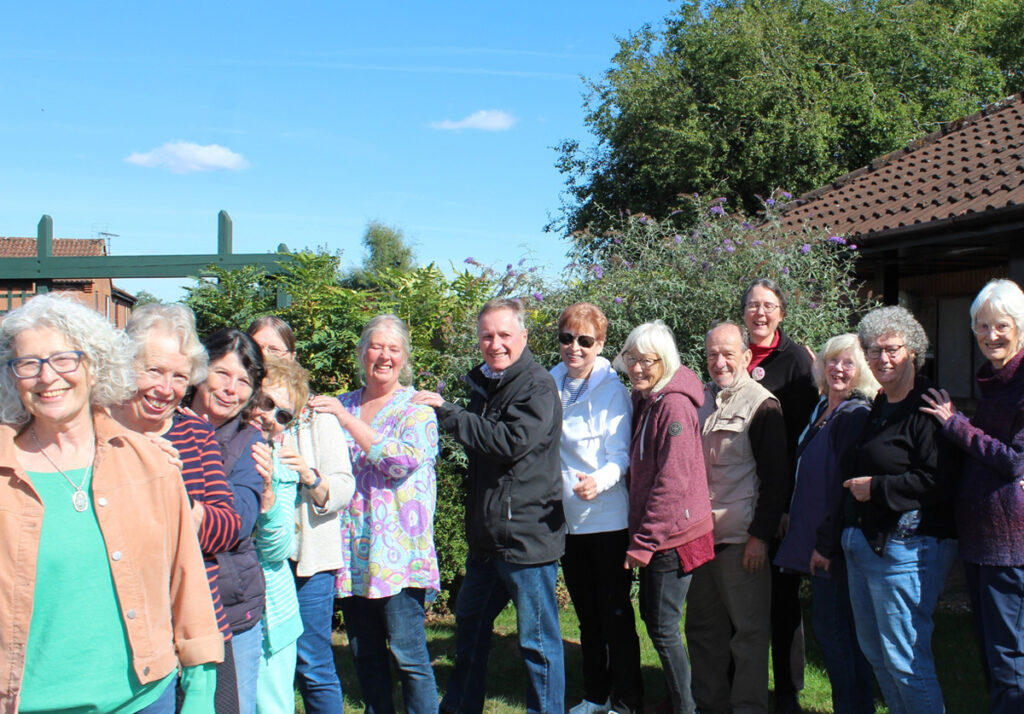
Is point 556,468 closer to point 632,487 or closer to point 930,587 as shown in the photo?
point 632,487

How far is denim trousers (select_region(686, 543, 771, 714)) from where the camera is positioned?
382cm

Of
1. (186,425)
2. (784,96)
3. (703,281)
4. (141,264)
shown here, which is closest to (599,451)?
(186,425)

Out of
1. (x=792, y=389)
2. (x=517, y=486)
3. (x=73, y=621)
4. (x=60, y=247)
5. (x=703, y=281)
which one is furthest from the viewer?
(x=60, y=247)

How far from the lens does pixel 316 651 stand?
3182 millimetres

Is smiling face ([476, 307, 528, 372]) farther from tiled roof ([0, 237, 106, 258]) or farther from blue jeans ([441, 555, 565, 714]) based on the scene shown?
tiled roof ([0, 237, 106, 258])

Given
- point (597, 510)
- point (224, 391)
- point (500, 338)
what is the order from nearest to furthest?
point (224, 391) < point (500, 338) < point (597, 510)

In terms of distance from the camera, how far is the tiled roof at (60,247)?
32219 mm

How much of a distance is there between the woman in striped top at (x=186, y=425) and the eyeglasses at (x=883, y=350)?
2.52 meters

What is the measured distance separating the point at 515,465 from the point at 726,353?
1.20 meters

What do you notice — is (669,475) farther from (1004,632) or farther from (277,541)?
(277,541)

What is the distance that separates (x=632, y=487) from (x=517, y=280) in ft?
10.0

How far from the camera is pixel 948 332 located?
941cm

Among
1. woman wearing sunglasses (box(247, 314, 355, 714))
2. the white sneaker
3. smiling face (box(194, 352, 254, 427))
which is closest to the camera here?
smiling face (box(194, 352, 254, 427))

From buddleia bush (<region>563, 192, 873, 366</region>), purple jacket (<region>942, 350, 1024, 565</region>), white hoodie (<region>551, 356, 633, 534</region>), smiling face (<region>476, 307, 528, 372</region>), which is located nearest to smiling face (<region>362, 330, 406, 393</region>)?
smiling face (<region>476, 307, 528, 372</region>)
